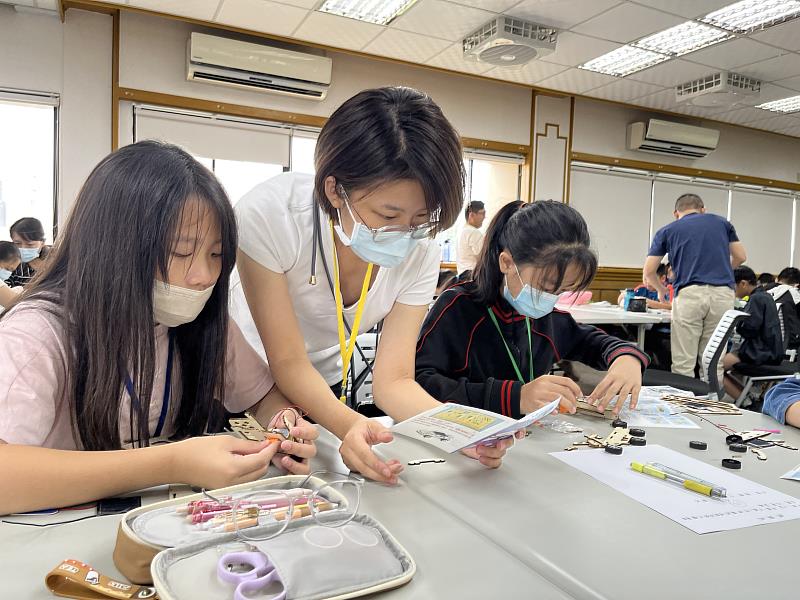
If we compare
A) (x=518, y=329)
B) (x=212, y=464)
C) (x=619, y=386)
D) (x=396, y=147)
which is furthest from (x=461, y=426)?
(x=518, y=329)

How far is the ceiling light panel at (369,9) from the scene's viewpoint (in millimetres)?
4070

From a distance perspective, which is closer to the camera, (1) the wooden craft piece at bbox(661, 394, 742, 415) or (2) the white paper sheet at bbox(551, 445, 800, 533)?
(2) the white paper sheet at bbox(551, 445, 800, 533)

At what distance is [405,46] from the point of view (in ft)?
15.7

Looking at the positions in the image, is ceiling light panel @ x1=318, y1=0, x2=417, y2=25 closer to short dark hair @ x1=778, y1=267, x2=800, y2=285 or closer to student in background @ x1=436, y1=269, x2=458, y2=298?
student in background @ x1=436, y1=269, x2=458, y2=298

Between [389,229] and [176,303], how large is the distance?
0.40 metres

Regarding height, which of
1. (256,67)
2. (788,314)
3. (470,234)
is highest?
(256,67)

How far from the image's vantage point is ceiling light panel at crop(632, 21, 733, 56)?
4.42 metres

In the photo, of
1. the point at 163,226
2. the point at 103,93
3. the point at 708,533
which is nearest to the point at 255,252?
the point at 163,226

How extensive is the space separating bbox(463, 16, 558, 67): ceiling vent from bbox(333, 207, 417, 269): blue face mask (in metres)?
3.60

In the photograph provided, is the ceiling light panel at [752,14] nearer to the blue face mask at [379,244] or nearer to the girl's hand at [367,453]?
the blue face mask at [379,244]

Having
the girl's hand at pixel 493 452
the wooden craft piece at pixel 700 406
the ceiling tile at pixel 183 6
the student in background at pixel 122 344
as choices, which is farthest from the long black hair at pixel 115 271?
the ceiling tile at pixel 183 6

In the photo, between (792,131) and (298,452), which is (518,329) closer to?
(298,452)

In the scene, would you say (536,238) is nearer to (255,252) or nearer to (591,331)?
(591,331)

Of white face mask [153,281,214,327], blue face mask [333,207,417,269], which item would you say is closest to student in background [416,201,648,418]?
blue face mask [333,207,417,269]
